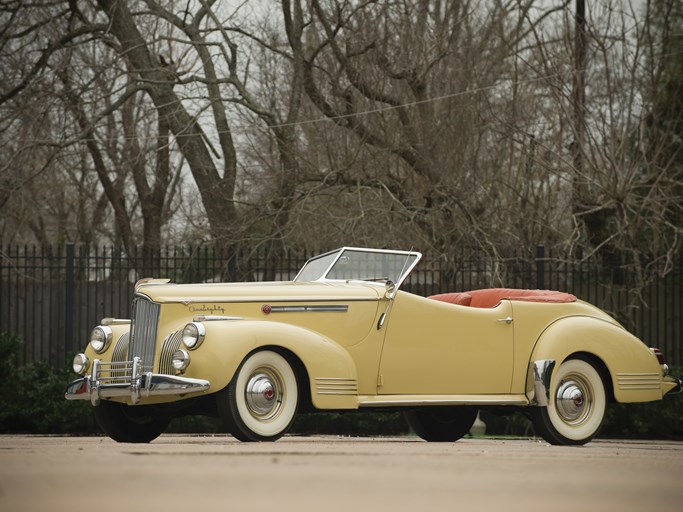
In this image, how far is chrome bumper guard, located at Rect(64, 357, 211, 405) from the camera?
27.0 feet

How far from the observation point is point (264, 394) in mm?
Answer: 8516

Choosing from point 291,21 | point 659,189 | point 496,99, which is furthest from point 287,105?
point 659,189

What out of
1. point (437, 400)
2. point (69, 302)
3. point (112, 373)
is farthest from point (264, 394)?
point (69, 302)

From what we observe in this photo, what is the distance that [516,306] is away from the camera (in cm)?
1002

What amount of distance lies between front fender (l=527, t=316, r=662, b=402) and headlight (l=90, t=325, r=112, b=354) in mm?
3640

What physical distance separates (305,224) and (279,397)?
29.9 feet

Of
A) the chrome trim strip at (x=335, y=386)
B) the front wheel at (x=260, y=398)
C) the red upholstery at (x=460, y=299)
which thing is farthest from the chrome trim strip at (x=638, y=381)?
the front wheel at (x=260, y=398)

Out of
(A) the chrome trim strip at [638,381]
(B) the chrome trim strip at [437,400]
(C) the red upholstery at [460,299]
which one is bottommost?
(B) the chrome trim strip at [437,400]

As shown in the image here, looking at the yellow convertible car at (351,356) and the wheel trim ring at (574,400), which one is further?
the wheel trim ring at (574,400)

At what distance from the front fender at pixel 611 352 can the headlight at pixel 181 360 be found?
322 cm

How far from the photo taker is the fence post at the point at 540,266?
1627 centimetres

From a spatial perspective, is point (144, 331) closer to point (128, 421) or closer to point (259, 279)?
point (128, 421)

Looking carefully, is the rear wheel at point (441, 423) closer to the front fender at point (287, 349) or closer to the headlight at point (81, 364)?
the front fender at point (287, 349)

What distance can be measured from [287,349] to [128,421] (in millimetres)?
1901
